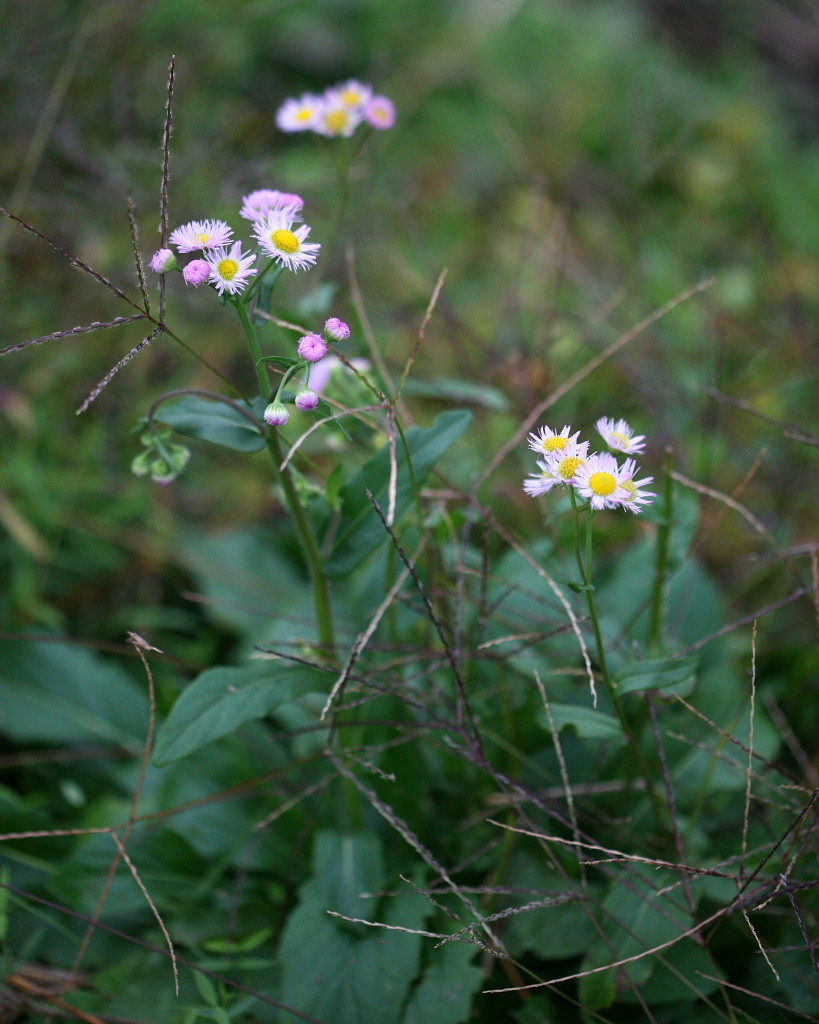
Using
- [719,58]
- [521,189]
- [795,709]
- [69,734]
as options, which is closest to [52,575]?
[69,734]

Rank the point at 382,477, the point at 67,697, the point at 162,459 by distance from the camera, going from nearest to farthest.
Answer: the point at 162,459
the point at 382,477
the point at 67,697

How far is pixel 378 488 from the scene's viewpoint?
137 centimetres

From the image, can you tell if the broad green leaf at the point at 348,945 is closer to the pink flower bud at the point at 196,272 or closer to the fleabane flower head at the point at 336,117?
the pink flower bud at the point at 196,272

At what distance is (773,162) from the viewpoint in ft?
12.2

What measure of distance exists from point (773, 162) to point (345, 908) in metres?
3.65

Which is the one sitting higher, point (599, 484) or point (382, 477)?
point (599, 484)

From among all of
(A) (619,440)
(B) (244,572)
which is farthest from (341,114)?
(B) (244,572)

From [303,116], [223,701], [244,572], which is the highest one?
[303,116]

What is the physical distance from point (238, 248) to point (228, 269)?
1.5 inches

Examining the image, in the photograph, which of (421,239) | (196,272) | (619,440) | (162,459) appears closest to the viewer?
(196,272)

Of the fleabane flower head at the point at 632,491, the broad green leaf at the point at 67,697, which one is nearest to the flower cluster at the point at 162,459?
the fleabane flower head at the point at 632,491

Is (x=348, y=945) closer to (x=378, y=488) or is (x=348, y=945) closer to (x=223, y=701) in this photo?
(x=223, y=701)

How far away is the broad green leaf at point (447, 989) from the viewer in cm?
135

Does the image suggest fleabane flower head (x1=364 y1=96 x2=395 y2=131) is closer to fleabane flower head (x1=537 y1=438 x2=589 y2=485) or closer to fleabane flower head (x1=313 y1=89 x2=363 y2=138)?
fleabane flower head (x1=313 y1=89 x2=363 y2=138)
